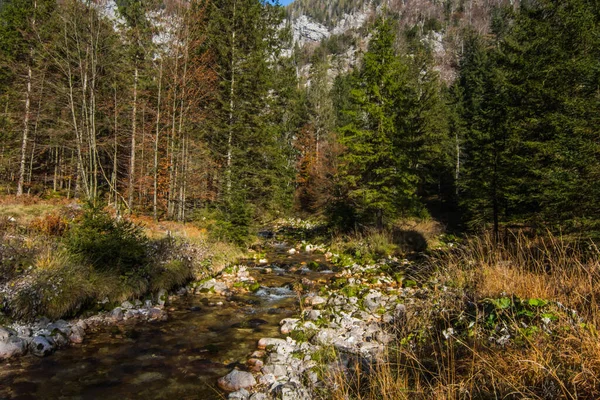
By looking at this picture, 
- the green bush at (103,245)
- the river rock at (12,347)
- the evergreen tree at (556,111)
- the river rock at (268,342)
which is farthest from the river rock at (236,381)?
the evergreen tree at (556,111)

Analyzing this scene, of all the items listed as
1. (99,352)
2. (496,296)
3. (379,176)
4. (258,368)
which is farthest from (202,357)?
(379,176)

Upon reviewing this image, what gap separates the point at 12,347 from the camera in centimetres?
554

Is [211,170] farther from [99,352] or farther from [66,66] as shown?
[99,352]

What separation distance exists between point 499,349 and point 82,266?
8.44 meters

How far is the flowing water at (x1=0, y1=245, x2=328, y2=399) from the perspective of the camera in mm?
4938

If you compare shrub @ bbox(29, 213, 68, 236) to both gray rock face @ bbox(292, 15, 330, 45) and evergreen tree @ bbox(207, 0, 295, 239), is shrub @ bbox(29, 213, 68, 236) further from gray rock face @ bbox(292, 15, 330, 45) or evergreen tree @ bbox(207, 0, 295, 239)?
gray rock face @ bbox(292, 15, 330, 45)

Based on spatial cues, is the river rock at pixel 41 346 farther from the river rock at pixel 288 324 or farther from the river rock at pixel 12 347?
the river rock at pixel 288 324

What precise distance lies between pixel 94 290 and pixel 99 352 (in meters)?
2.20

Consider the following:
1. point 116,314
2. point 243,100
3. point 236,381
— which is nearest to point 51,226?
point 116,314

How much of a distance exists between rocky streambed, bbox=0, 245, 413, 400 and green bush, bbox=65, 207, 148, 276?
49.4 inches

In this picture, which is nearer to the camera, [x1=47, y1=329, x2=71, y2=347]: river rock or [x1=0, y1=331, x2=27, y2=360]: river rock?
[x1=0, y1=331, x2=27, y2=360]: river rock

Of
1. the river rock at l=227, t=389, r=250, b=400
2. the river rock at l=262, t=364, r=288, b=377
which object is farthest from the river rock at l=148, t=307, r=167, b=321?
the river rock at l=227, t=389, r=250, b=400

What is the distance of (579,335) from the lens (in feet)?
9.63

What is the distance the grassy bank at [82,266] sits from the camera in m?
7.01
